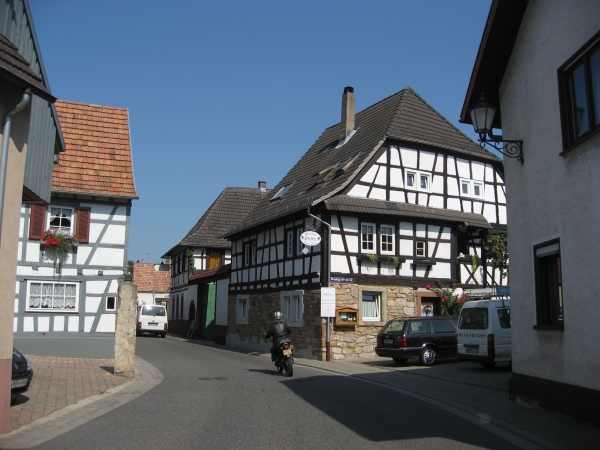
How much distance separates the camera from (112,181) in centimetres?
2252

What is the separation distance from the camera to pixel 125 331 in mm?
14727

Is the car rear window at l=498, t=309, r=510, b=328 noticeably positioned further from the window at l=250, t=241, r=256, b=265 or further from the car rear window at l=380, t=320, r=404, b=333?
the window at l=250, t=241, r=256, b=265

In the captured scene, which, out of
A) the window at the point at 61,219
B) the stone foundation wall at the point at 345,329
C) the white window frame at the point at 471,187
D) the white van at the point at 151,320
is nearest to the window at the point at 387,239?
the stone foundation wall at the point at 345,329

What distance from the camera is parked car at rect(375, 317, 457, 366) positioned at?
19.2 meters

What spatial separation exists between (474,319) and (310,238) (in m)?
7.20

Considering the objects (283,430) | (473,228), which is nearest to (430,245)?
(473,228)

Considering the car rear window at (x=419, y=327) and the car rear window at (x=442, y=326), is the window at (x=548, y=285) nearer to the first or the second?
the car rear window at (x=419, y=327)

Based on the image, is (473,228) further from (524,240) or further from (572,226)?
(572,226)

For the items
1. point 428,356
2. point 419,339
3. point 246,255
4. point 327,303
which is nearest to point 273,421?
point 419,339

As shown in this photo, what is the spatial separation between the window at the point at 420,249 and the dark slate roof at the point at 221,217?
18208 millimetres

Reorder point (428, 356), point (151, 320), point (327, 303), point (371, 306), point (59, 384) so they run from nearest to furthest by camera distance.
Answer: point (59, 384), point (428, 356), point (327, 303), point (371, 306), point (151, 320)

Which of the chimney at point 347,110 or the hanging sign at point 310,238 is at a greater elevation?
the chimney at point 347,110

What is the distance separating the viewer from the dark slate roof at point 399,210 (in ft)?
76.3

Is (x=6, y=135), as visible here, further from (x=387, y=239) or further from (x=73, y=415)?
(x=387, y=239)
